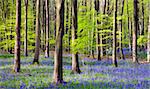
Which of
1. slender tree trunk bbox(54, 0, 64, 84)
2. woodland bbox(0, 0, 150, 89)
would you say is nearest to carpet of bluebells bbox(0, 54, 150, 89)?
woodland bbox(0, 0, 150, 89)

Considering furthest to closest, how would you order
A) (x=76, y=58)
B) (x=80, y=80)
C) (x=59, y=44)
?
(x=76, y=58) < (x=80, y=80) < (x=59, y=44)

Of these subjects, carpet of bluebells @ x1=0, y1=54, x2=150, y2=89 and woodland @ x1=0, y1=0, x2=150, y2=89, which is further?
woodland @ x1=0, y1=0, x2=150, y2=89

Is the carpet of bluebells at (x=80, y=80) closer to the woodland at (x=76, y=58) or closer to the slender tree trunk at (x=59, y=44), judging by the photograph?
the woodland at (x=76, y=58)

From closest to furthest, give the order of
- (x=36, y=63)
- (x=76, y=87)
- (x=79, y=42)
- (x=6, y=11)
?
(x=76, y=87)
(x=79, y=42)
(x=36, y=63)
(x=6, y=11)

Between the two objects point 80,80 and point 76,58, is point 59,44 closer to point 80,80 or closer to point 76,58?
point 80,80

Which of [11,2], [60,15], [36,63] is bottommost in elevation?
[36,63]

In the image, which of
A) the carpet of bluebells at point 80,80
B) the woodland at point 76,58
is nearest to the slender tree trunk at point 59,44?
the woodland at point 76,58

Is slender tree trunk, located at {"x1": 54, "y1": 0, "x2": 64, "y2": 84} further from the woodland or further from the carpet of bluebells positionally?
the carpet of bluebells

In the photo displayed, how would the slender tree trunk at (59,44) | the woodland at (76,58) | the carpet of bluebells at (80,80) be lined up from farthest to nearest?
the slender tree trunk at (59,44) → the woodland at (76,58) → the carpet of bluebells at (80,80)

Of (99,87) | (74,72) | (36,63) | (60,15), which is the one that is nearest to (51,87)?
(99,87)

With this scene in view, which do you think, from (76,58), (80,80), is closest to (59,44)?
(80,80)

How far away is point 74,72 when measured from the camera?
714 inches

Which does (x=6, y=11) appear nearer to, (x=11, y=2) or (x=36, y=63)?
(x=11, y=2)

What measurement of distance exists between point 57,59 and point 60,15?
1881mm
